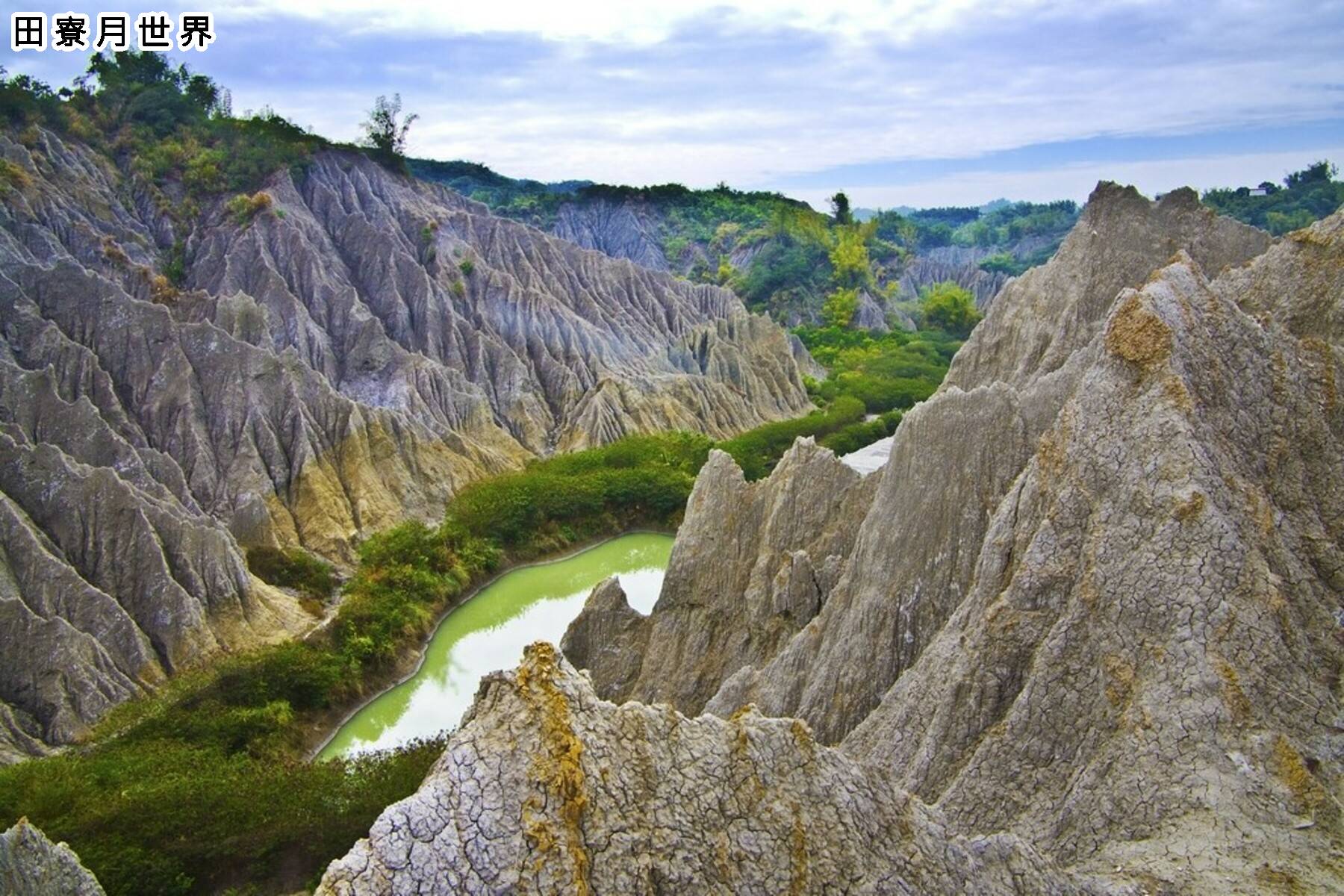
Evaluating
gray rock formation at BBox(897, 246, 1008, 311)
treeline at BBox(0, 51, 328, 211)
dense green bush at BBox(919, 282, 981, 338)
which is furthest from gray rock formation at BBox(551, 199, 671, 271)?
treeline at BBox(0, 51, 328, 211)

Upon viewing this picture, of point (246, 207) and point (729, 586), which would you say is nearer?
point (729, 586)

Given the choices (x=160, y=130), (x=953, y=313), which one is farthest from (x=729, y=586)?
(x=953, y=313)

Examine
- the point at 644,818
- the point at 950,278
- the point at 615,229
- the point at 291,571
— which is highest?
the point at 615,229

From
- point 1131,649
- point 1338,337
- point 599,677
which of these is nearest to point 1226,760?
point 1131,649

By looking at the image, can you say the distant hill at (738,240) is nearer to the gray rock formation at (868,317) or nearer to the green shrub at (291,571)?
the gray rock formation at (868,317)

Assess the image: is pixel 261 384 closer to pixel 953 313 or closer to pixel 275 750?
pixel 275 750

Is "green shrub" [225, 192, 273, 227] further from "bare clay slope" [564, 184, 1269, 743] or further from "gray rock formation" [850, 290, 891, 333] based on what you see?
"gray rock formation" [850, 290, 891, 333]
